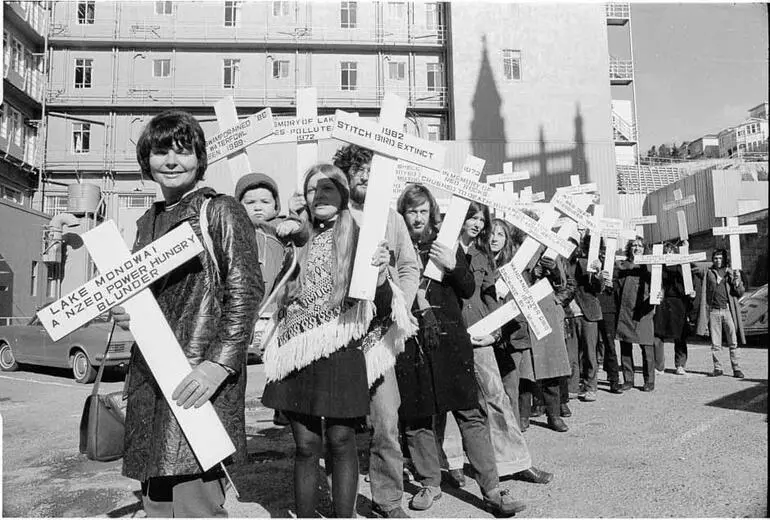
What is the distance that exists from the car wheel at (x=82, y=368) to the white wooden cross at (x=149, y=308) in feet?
29.0

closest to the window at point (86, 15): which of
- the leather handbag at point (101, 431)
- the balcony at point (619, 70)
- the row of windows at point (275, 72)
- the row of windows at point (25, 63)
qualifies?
the row of windows at point (275, 72)

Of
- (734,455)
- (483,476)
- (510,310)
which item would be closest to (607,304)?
(734,455)

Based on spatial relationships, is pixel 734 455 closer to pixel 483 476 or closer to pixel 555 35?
pixel 483 476

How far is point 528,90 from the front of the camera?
27.8m

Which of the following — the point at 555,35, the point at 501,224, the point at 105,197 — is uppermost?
the point at 555,35

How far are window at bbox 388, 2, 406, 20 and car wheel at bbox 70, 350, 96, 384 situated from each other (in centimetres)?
2594

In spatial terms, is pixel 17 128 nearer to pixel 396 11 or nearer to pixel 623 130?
pixel 396 11

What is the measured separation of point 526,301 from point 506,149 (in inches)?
930

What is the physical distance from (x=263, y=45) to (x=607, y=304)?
26.9 meters

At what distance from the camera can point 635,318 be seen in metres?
7.36

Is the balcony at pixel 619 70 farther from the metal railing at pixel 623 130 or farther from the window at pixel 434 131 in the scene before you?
the window at pixel 434 131

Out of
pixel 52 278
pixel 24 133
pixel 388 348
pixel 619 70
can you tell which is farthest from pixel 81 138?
pixel 388 348

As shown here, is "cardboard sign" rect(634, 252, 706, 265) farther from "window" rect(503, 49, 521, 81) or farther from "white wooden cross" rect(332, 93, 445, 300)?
"window" rect(503, 49, 521, 81)

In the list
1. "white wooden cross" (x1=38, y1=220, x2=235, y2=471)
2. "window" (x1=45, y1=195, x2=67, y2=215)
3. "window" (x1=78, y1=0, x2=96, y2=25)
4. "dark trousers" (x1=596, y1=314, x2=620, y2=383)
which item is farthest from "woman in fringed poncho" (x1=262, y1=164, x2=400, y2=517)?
"window" (x1=78, y1=0, x2=96, y2=25)
